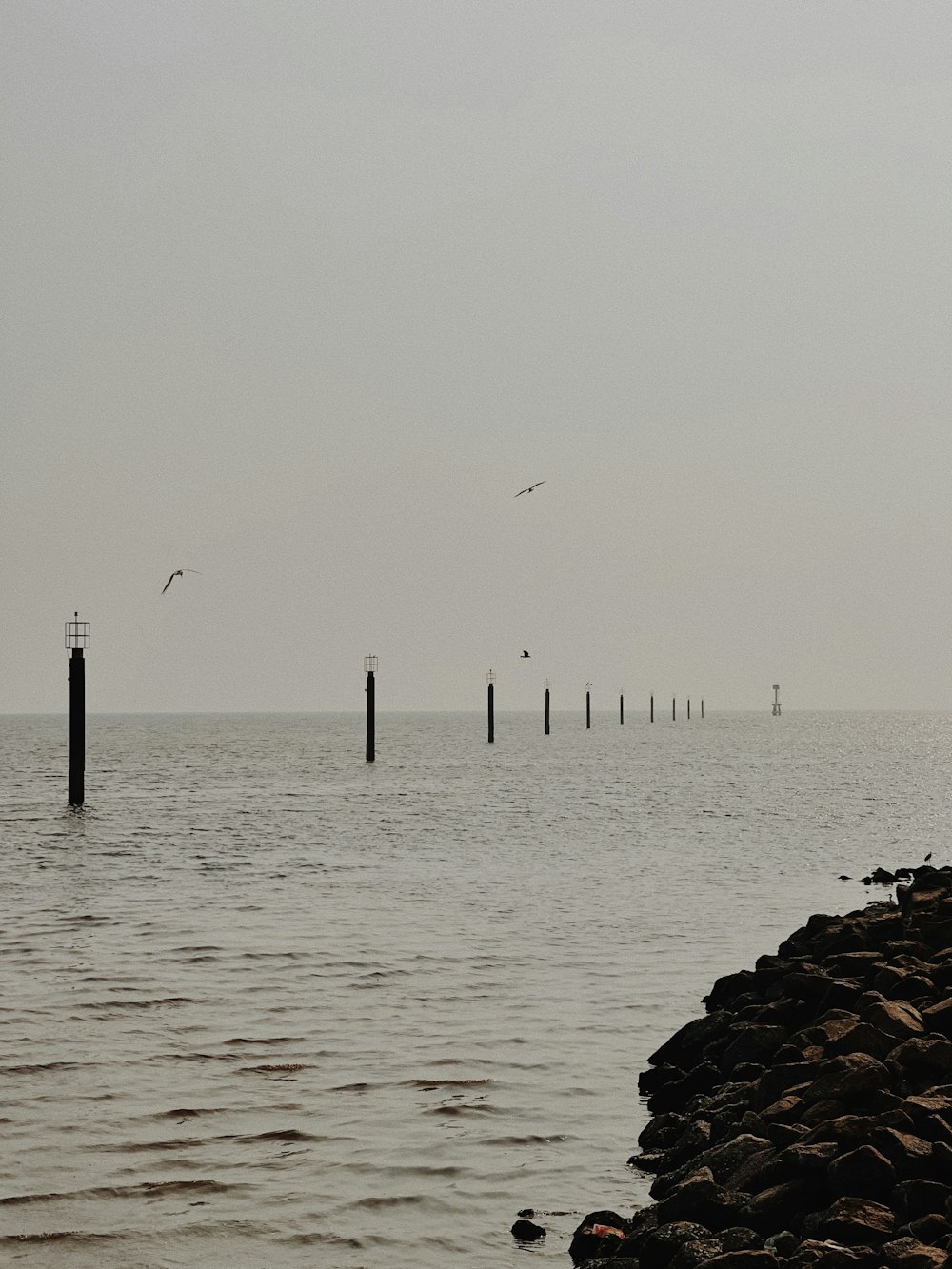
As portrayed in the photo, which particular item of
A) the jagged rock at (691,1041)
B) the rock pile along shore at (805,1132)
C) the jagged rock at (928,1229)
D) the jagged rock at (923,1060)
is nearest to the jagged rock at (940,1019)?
the rock pile along shore at (805,1132)

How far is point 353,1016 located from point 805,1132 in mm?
5448

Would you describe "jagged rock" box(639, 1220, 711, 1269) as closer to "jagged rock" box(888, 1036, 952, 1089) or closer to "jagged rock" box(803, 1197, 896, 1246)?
"jagged rock" box(803, 1197, 896, 1246)

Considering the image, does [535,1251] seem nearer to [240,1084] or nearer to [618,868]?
[240,1084]

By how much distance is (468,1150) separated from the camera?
26.6 ft

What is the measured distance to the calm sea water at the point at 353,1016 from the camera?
7.13 metres

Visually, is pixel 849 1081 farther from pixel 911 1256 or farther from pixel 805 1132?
pixel 911 1256

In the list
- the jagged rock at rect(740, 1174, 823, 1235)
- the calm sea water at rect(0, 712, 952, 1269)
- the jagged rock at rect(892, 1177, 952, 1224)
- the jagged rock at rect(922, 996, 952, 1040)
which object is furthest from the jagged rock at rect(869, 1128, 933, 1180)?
the jagged rock at rect(922, 996, 952, 1040)

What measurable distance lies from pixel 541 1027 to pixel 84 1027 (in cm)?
391

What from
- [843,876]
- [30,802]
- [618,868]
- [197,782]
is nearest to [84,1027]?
[618,868]

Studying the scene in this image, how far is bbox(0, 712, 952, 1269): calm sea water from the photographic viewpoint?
23.4 ft

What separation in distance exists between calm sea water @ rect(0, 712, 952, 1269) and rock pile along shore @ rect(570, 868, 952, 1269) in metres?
0.47

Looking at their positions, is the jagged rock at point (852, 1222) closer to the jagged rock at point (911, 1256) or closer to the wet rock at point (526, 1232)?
the jagged rock at point (911, 1256)

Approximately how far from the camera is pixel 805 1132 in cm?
679

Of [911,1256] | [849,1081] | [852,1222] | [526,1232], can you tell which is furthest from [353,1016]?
[911,1256]
